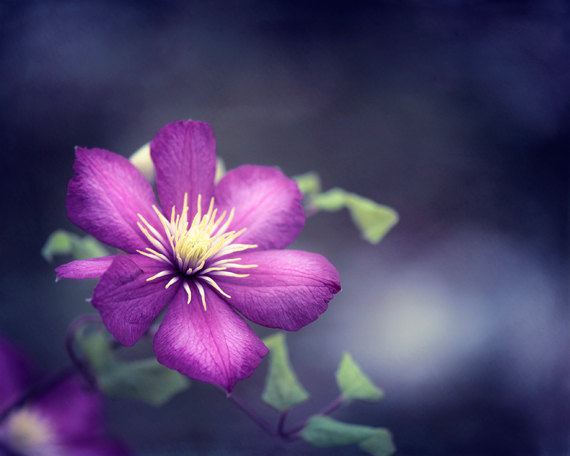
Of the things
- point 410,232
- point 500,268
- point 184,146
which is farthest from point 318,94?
point 184,146

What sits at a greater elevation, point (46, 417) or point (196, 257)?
point (196, 257)

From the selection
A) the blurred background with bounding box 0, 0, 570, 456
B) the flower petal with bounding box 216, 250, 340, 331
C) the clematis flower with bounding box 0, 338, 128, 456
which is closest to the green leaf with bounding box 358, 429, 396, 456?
the flower petal with bounding box 216, 250, 340, 331

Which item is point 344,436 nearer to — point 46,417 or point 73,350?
point 73,350

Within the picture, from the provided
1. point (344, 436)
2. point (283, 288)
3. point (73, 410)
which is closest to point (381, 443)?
point (344, 436)

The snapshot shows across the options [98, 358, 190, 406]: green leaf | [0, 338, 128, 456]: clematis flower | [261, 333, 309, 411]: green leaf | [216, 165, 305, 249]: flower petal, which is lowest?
[0, 338, 128, 456]: clematis flower

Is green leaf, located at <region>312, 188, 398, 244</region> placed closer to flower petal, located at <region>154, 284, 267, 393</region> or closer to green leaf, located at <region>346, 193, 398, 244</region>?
green leaf, located at <region>346, 193, 398, 244</region>

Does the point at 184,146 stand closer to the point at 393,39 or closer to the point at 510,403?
the point at 393,39
